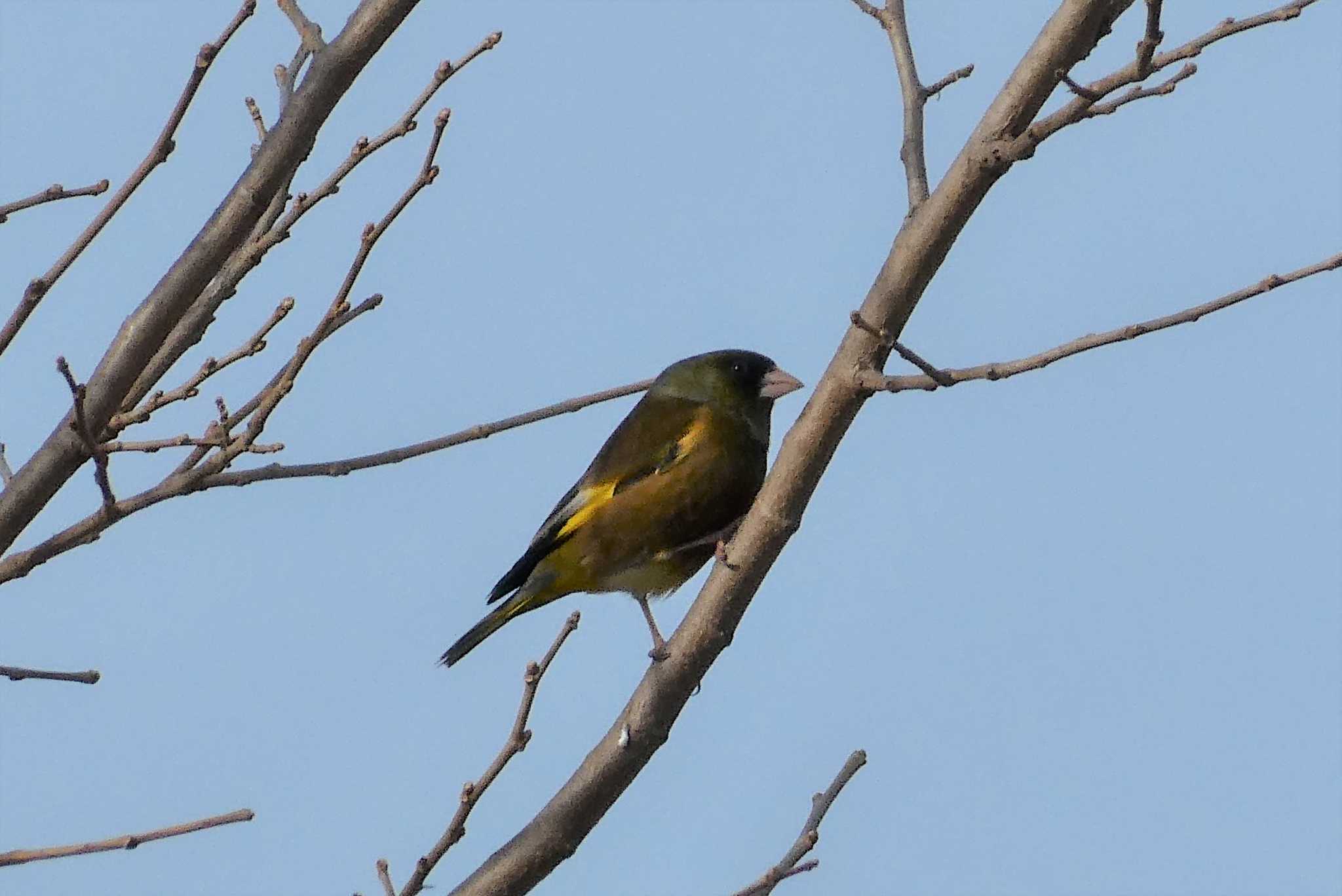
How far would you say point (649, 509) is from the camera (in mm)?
6383

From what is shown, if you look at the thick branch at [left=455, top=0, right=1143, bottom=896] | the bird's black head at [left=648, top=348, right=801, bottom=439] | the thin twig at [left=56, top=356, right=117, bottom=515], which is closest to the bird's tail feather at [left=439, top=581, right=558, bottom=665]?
the bird's black head at [left=648, top=348, right=801, bottom=439]

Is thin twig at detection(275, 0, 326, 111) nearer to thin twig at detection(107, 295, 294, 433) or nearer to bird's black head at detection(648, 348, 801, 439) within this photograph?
thin twig at detection(107, 295, 294, 433)

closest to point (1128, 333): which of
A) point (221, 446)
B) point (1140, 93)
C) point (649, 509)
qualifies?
point (1140, 93)

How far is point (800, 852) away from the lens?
12.1 feet

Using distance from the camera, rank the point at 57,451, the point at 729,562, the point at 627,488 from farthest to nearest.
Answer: the point at 627,488 < the point at 729,562 < the point at 57,451

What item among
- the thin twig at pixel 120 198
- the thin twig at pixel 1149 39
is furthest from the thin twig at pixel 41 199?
the thin twig at pixel 1149 39

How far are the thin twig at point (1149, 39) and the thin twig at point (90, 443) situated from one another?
203 centimetres

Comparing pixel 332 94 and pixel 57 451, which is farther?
pixel 332 94

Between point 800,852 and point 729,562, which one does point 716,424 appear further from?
point 800,852

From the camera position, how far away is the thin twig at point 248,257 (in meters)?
3.56

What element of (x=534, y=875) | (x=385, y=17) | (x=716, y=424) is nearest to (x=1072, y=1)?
(x=385, y=17)

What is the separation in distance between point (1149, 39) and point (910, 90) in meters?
0.96

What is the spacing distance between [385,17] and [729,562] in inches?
55.6

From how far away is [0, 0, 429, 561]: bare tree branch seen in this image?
3.36 metres
